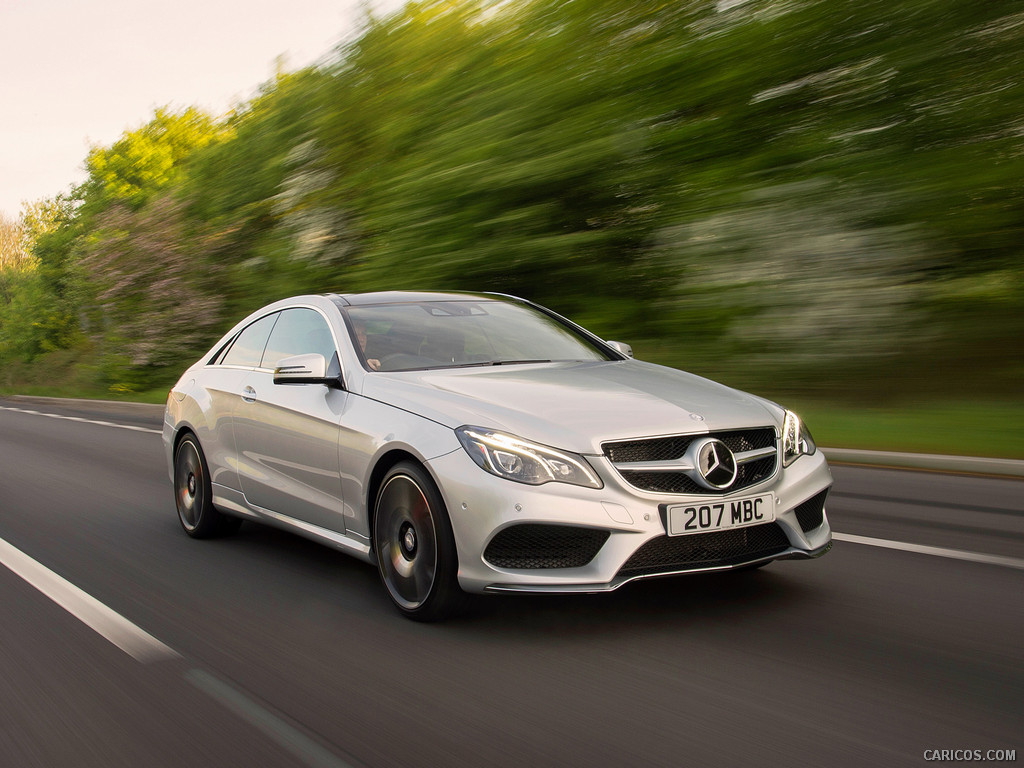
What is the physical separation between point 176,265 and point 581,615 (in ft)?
93.4

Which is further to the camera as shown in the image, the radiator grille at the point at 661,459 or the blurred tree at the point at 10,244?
the blurred tree at the point at 10,244

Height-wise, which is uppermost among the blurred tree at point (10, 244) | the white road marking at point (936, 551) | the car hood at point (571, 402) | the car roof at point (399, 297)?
the blurred tree at point (10, 244)

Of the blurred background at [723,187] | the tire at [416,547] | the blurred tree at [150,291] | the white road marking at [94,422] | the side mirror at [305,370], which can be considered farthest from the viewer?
the blurred tree at [150,291]

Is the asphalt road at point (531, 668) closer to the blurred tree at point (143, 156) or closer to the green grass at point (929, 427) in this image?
the green grass at point (929, 427)

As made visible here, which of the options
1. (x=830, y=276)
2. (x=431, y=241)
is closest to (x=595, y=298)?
(x=431, y=241)

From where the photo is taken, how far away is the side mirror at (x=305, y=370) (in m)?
5.02

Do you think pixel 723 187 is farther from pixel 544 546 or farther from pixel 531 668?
pixel 531 668

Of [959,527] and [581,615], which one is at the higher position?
[581,615]

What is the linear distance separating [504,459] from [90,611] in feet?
7.22

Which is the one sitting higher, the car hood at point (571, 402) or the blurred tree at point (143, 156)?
the blurred tree at point (143, 156)

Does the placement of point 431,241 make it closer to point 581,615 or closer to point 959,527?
point 959,527

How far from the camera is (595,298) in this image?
15.1 metres

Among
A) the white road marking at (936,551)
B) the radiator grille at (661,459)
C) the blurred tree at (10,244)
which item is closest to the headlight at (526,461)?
the radiator grille at (661,459)

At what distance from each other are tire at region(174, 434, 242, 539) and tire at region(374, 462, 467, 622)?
212 centimetres
